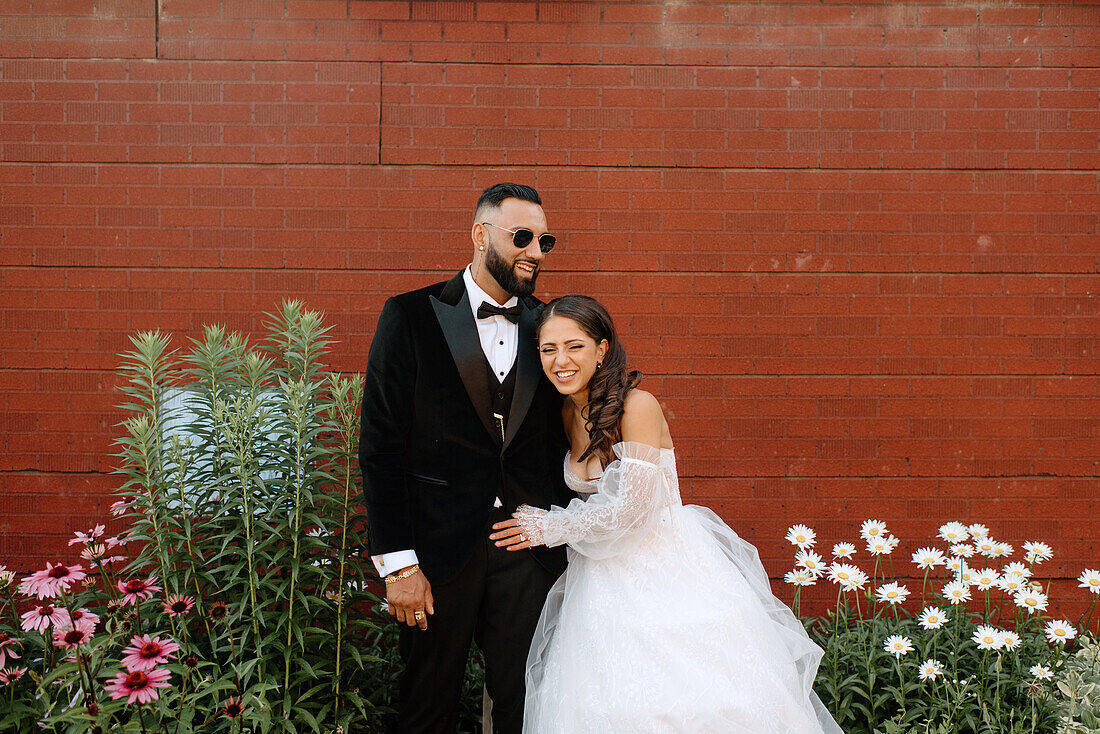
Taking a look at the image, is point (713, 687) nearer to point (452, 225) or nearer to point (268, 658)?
point (268, 658)

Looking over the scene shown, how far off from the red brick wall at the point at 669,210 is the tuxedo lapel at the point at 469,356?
1.55 meters

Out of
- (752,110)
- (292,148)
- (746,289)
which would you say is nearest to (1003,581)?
(746,289)

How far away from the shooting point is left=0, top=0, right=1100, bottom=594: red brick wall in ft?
13.9

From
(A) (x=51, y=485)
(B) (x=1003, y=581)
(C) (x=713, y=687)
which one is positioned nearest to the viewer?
(C) (x=713, y=687)

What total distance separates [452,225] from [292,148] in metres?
1.01

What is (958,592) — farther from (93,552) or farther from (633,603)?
(93,552)

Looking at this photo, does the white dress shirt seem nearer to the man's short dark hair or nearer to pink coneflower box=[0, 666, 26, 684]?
the man's short dark hair

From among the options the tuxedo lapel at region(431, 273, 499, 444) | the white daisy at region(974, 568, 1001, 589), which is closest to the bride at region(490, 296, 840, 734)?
the tuxedo lapel at region(431, 273, 499, 444)

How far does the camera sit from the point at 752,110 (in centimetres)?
433

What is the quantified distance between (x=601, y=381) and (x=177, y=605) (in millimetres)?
1633

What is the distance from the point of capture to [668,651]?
2.55 meters

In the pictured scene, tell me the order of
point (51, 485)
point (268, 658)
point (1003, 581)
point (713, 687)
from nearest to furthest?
1. point (713, 687)
2. point (268, 658)
3. point (1003, 581)
4. point (51, 485)

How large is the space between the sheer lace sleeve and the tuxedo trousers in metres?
0.15

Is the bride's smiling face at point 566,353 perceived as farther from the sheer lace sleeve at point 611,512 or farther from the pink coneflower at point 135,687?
the pink coneflower at point 135,687
